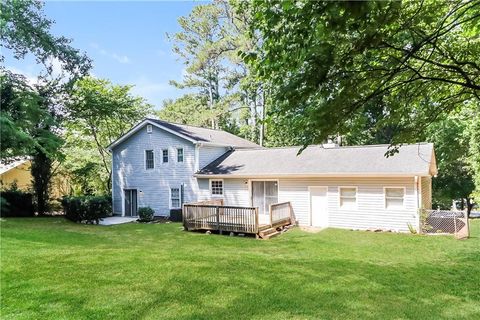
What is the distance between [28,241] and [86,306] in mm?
7109

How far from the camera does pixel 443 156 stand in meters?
24.6

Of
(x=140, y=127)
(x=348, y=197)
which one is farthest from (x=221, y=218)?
(x=140, y=127)

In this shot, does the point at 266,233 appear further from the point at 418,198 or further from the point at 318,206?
the point at 418,198

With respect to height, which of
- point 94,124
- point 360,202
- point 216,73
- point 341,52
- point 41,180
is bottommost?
point 360,202

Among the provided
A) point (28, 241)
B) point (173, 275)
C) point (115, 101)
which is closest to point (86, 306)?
point (173, 275)

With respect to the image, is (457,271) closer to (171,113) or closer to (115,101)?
(115,101)

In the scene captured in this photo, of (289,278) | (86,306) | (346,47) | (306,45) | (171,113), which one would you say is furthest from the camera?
(171,113)

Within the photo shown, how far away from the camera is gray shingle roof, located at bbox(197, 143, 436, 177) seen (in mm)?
14023

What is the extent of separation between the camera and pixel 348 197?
49.4 ft

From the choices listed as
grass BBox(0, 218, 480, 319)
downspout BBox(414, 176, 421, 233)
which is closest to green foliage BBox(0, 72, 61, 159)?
grass BBox(0, 218, 480, 319)

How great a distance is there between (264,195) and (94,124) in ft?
50.8

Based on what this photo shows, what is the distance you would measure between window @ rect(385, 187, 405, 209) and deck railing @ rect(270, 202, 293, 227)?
4359 mm

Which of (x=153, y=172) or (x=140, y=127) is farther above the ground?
(x=140, y=127)

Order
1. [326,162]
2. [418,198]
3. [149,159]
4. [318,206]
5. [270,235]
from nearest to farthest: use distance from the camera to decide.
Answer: [418,198] → [270,235] → [318,206] → [326,162] → [149,159]
